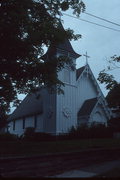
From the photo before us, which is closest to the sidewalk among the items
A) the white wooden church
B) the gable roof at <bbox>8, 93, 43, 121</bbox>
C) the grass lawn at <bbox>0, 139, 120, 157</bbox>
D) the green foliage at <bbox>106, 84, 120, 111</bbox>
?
the grass lawn at <bbox>0, 139, 120, 157</bbox>

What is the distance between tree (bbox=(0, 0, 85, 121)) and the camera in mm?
16000

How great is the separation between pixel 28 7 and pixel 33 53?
296 cm

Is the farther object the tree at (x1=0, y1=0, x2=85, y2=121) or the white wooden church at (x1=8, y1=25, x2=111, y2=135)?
the white wooden church at (x1=8, y1=25, x2=111, y2=135)

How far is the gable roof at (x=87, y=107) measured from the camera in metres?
30.9

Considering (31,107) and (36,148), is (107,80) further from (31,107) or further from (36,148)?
(31,107)

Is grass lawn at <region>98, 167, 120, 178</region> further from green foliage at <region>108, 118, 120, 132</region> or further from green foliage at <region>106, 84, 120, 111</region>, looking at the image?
green foliage at <region>108, 118, 120, 132</region>

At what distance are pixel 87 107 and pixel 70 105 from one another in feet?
7.52

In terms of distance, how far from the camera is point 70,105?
30766 mm

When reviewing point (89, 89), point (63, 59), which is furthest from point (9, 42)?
point (89, 89)

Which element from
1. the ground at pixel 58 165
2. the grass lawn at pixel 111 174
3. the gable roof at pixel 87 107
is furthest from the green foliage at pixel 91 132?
the grass lawn at pixel 111 174

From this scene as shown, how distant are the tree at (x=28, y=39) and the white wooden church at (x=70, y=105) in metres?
8.89

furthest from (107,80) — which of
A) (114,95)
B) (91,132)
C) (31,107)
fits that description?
(31,107)

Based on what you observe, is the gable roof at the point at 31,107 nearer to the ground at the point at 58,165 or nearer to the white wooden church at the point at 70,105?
the white wooden church at the point at 70,105

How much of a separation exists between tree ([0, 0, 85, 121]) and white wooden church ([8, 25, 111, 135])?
8891 mm
